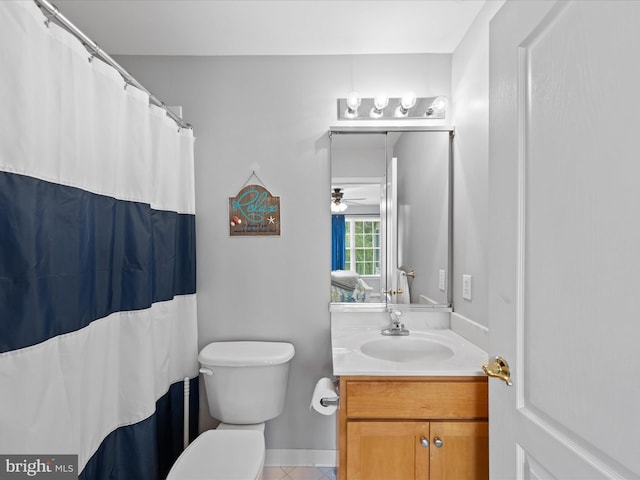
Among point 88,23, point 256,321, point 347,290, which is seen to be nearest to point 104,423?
point 256,321

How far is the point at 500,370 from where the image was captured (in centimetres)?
93

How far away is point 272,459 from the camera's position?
2031 mm

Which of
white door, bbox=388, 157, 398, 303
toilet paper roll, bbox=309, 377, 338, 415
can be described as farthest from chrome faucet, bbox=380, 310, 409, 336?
toilet paper roll, bbox=309, 377, 338, 415

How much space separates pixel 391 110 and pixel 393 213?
58 centimetres

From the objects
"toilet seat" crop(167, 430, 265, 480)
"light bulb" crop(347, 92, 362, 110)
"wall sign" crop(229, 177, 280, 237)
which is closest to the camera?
"toilet seat" crop(167, 430, 265, 480)

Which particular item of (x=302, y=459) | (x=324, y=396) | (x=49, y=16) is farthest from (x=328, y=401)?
(x=49, y=16)

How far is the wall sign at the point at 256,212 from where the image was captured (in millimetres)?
2020

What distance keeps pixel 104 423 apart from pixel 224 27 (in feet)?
5.94

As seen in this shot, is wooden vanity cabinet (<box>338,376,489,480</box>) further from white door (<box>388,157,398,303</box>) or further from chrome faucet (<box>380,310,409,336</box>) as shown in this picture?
white door (<box>388,157,398,303</box>)

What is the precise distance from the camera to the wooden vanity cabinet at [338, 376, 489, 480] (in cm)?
136

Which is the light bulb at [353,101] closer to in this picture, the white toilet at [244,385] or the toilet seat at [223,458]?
the white toilet at [244,385]

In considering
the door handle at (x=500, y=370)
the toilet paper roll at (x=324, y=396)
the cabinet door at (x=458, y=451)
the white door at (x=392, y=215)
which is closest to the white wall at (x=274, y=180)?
the white door at (x=392, y=215)

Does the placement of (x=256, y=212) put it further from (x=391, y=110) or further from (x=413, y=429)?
(x=413, y=429)

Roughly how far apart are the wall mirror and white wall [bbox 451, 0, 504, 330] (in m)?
0.09
